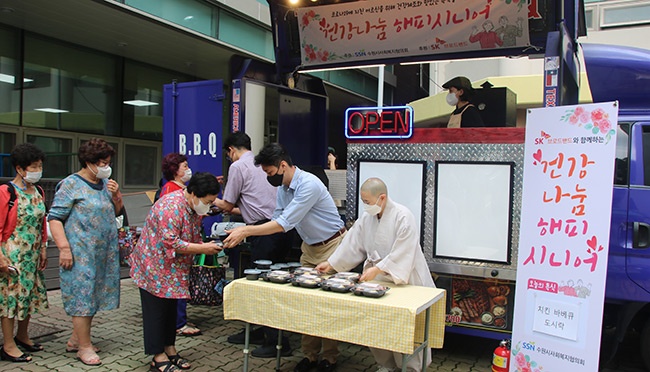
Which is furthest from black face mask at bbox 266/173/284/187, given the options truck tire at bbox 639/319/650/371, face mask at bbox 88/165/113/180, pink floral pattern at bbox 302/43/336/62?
truck tire at bbox 639/319/650/371

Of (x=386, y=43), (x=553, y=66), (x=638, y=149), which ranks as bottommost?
(x=638, y=149)

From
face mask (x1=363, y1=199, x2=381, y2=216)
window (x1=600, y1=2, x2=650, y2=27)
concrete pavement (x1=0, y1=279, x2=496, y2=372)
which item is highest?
window (x1=600, y1=2, x2=650, y2=27)

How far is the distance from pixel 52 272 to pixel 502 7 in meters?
6.01

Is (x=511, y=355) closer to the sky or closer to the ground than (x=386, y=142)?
closer to the ground

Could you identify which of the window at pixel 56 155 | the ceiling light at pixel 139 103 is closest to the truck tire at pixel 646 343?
the window at pixel 56 155

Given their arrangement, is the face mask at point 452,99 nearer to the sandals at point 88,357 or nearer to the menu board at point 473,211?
the menu board at point 473,211

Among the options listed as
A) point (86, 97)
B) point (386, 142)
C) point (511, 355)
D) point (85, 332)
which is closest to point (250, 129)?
point (386, 142)

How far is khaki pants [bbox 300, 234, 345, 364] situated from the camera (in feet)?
13.6

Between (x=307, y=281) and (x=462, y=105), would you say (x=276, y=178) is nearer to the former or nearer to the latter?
(x=307, y=281)

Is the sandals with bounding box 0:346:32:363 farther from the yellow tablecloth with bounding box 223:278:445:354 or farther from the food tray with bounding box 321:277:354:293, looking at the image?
the food tray with bounding box 321:277:354:293

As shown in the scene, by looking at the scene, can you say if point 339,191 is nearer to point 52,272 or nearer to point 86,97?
point 52,272

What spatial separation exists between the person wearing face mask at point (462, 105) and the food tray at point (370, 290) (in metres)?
2.74

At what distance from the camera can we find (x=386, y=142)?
455cm

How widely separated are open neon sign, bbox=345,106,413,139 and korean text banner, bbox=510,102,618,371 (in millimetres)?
1218
